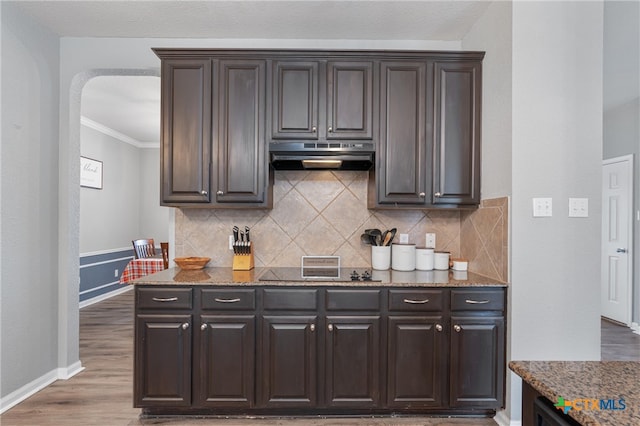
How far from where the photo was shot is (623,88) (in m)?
3.99

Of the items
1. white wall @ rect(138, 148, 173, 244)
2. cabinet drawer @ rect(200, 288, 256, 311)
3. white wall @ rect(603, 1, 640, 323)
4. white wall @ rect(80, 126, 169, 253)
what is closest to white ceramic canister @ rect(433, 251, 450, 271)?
cabinet drawer @ rect(200, 288, 256, 311)

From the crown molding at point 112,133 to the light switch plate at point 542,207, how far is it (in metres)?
5.90

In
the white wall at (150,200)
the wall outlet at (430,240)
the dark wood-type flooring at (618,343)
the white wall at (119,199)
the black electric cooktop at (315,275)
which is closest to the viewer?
the black electric cooktop at (315,275)

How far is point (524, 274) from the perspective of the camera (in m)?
2.17

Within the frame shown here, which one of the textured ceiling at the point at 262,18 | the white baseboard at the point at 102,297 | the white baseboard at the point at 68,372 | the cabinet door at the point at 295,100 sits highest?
the textured ceiling at the point at 262,18

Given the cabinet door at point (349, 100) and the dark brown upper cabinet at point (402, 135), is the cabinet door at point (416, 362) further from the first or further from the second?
the cabinet door at point (349, 100)

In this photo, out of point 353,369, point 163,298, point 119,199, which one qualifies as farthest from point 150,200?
point 353,369

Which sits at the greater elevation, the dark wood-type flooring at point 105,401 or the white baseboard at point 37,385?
the white baseboard at point 37,385

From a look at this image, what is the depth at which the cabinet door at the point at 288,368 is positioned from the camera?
2219 millimetres

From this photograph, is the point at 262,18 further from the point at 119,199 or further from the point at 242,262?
the point at 119,199

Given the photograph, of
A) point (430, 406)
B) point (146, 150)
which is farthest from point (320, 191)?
point (146, 150)

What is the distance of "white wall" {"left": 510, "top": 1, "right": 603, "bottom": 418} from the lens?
2.16 m

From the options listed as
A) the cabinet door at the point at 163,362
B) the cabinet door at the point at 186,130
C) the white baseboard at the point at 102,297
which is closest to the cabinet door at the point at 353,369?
the cabinet door at the point at 163,362

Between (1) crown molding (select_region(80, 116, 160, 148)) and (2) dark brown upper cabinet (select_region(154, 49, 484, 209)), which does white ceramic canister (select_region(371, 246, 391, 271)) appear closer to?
(2) dark brown upper cabinet (select_region(154, 49, 484, 209))
